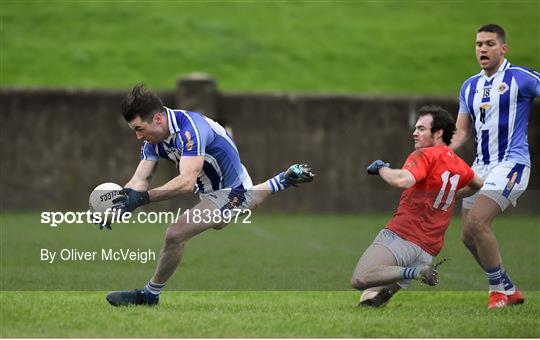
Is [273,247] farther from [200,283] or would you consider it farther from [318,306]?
[318,306]

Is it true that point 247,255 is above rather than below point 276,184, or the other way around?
below

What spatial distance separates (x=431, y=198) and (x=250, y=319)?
73.1 inches

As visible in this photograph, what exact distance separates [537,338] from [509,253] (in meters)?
7.46

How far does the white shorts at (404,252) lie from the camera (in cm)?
849

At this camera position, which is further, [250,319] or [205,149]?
[205,149]

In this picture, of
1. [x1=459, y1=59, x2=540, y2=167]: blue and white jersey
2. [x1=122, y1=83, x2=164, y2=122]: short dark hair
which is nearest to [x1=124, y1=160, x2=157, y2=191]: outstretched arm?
[x1=122, y1=83, x2=164, y2=122]: short dark hair

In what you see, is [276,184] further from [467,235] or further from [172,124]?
[467,235]

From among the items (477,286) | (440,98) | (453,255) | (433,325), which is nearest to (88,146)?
(440,98)

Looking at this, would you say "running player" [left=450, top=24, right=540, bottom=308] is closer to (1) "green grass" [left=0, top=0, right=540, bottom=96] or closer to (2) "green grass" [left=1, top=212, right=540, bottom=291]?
(2) "green grass" [left=1, top=212, right=540, bottom=291]

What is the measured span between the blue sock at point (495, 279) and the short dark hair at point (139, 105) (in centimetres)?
330

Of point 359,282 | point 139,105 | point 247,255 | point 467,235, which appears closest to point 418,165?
point 359,282

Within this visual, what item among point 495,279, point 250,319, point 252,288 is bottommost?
point 252,288

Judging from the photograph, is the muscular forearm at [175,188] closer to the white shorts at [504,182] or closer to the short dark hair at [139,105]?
the short dark hair at [139,105]

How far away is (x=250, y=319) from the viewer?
772cm
